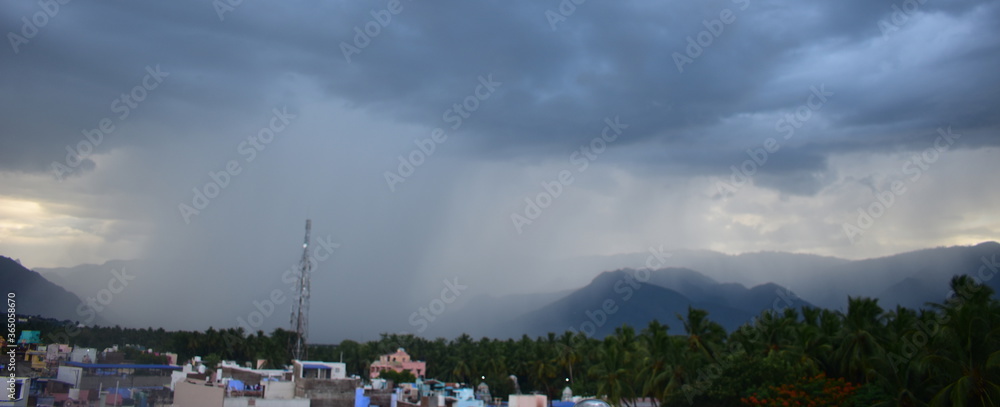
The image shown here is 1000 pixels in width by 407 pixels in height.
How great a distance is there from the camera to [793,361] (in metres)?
37.5

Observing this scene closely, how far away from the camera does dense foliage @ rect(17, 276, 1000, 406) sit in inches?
952

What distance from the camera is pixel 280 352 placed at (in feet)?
271

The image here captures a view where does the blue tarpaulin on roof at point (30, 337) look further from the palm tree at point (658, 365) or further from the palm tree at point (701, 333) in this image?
the palm tree at point (701, 333)

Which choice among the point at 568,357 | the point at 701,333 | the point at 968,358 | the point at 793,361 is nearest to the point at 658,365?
the point at 701,333

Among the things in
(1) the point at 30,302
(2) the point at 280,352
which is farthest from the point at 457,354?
(1) the point at 30,302

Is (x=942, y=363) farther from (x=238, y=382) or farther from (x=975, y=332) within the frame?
(x=238, y=382)

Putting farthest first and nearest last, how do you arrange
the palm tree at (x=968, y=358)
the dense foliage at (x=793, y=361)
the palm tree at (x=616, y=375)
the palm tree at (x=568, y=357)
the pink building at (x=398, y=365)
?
the pink building at (x=398, y=365), the palm tree at (x=568, y=357), the palm tree at (x=616, y=375), the dense foliage at (x=793, y=361), the palm tree at (x=968, y=358)

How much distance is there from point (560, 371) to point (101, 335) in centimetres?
6111

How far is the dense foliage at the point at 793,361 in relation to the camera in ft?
79.4

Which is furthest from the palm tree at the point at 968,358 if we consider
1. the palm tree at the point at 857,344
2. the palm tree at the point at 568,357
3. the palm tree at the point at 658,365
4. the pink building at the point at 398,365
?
the pink building at the point at 398,365

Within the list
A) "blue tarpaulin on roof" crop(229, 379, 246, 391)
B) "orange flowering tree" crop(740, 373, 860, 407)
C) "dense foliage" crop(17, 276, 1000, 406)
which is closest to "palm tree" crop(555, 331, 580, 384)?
"dense foliage" crop(17, 276, 1000, 406)

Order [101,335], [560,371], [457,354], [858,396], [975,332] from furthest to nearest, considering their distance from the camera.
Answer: [101,335] → [457,354] → [560,371] → [858,396] → [975,332]

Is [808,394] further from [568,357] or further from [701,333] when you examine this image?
[568,357]

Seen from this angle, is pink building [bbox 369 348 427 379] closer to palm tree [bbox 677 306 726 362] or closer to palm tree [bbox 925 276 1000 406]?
palm tree [bbox 677 306 726 362]
